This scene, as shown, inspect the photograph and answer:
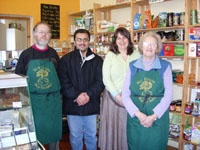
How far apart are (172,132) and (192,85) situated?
83cm

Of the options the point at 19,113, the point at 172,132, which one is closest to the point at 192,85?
the point at 172,132

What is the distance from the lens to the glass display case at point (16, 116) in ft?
4.80

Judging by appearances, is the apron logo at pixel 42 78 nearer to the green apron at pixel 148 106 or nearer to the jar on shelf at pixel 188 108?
the green apron at pixel 148 106

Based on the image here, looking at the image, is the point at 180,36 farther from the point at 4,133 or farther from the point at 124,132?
the point at 4,133

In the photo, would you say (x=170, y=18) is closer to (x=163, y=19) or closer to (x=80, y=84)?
(x=163, y=19)

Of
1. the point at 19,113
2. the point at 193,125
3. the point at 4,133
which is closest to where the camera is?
the point at 4,133

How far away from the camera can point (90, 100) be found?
8.73 feet

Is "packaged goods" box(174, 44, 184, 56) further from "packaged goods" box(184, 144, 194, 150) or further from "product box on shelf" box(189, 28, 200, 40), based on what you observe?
"packaged goods" box(184, 144, 194, 150)

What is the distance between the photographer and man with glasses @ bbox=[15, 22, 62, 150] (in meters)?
2.31

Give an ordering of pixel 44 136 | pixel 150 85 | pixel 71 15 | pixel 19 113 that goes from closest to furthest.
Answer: pixel 19 113 < pixel 150 85 < pixel 44 136 < pixel 71 15

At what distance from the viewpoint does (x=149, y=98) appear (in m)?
1.99

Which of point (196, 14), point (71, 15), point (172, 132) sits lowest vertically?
point (172, 132)

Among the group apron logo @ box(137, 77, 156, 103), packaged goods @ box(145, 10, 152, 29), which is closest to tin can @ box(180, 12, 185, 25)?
packaged goods @ box(145, 10, 152, 29)

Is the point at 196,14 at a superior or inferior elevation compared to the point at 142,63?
superior
